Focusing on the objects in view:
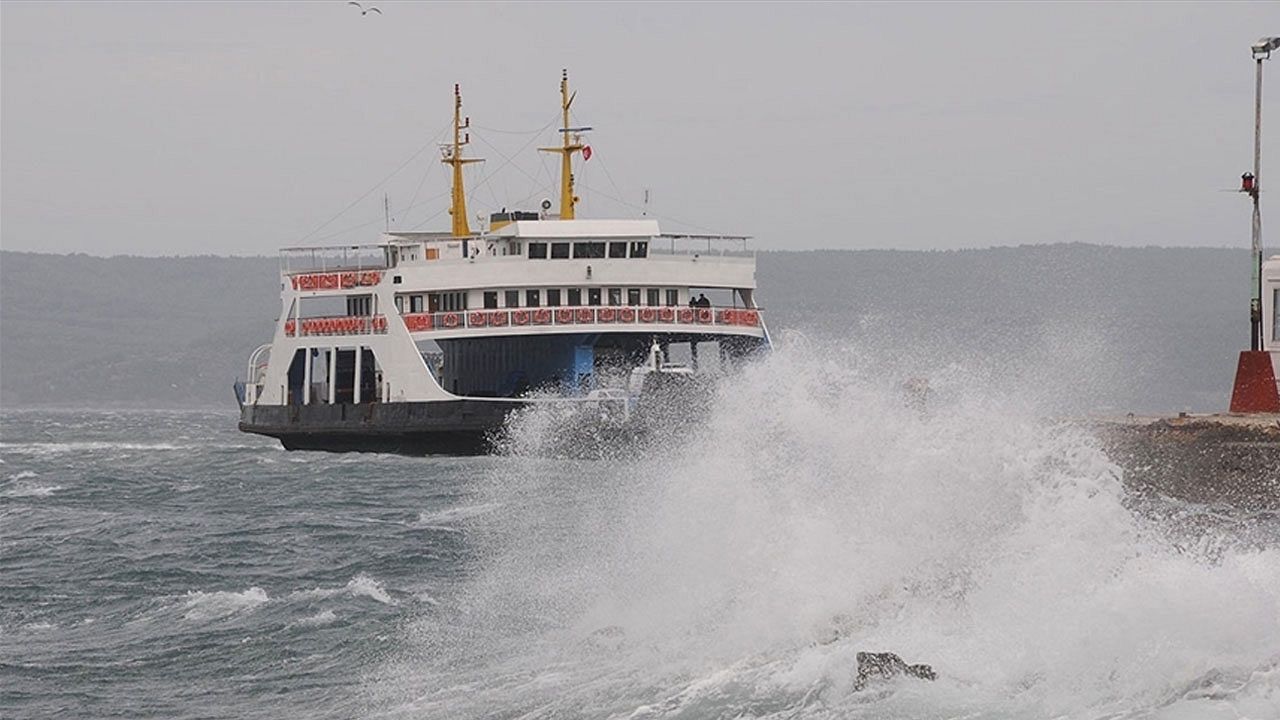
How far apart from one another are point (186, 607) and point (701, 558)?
311 inches

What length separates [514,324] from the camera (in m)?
55.9

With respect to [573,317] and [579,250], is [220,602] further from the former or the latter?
[579,250]

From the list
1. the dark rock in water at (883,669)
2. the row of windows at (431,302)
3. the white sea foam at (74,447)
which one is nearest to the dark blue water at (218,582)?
the row of windows at (431,302)

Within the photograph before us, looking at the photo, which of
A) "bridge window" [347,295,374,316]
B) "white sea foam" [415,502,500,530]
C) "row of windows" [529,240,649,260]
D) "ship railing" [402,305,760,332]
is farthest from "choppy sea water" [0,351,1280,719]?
"bridge window" [347,295,374,316]

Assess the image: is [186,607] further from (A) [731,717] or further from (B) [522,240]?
(B) [522,240]

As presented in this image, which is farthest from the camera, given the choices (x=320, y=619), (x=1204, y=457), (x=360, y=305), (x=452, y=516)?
(x=360, y=305)

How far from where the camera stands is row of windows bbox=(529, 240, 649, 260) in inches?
2253

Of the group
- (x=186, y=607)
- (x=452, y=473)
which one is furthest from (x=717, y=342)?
(x=186, y=607)

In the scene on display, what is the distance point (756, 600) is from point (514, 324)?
3350 centimetres

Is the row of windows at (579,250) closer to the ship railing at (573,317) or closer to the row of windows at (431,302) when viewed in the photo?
the ship railing at (573,317)

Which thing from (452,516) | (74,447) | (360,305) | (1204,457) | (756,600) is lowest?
(74,447)

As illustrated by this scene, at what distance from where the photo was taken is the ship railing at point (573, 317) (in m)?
55.7

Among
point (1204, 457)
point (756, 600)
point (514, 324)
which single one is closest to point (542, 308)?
point (514, 324)

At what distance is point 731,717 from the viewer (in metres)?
19.4
